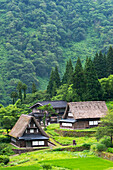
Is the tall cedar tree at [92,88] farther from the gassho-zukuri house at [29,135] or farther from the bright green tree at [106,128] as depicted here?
the bright green tree at [106,128]

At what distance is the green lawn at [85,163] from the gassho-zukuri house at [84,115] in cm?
2098

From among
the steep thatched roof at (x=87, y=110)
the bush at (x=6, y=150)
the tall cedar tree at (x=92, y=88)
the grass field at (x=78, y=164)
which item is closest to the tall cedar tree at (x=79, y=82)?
the tall cedar tree at (x=92, y=88)

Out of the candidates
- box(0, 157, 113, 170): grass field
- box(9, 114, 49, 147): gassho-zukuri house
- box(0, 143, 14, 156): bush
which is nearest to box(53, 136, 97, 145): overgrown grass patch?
box(9, 114, 49, 147): gassho-zukuri house

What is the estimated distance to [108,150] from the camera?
4131 centimetres

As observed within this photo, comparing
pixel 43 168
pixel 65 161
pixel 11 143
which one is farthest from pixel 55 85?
pixel 43 168

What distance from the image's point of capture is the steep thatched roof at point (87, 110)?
62.0 m

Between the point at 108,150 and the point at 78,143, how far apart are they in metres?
12.0

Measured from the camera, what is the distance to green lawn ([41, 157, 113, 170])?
3494 centimetres

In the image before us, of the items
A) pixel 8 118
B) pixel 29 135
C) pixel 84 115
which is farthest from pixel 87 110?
pixel 8 118

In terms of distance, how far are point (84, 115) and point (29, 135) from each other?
12.2 m

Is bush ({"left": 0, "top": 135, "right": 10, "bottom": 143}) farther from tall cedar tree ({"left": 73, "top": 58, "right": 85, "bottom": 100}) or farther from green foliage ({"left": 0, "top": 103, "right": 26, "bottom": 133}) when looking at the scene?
tall cedar tree ({"left": 73, "top": 58, "right": 85, "bottom": 100})

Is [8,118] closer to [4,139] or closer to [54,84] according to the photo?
[4,139]

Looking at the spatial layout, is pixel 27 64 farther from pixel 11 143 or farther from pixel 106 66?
pixel 11 143

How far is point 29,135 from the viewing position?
180 feet
